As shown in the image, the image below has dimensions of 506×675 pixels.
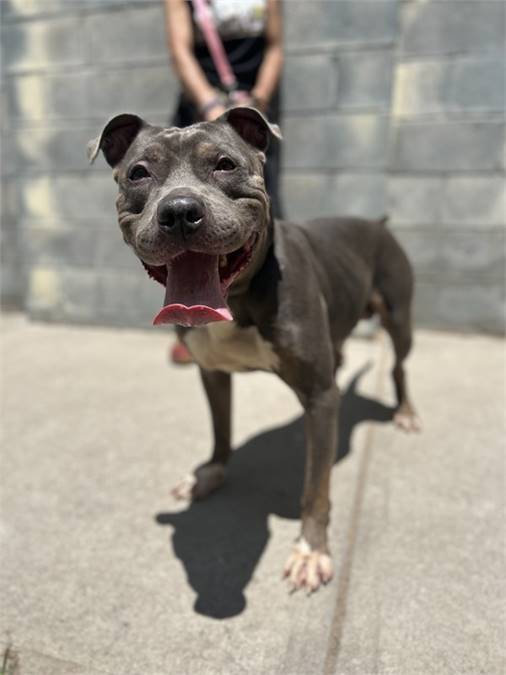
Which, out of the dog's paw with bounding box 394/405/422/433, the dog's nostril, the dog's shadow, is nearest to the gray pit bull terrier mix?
the dog's nostril

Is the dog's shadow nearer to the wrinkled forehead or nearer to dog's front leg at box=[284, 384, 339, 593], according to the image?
dog's front leg at box=[284, 384, 339, 593]

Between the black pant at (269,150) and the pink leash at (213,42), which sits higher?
the pink leash at (213,42)

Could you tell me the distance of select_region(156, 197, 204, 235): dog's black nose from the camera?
1.62 meters

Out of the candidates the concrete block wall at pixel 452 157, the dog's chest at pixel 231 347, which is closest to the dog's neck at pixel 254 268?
the dog's chest at pixel 231 347

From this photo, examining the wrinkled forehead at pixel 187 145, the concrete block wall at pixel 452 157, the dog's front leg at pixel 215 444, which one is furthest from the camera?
the concrete block wall at pixel 452 157

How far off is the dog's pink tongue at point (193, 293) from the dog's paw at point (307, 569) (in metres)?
1.09

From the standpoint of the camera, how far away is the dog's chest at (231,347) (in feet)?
7.30

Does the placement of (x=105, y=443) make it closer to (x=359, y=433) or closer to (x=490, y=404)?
(x=359, y=433)

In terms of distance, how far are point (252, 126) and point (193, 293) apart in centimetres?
76

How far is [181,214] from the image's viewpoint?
1621 millimetres

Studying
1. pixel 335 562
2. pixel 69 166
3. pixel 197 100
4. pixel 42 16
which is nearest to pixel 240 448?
pixel 335 562

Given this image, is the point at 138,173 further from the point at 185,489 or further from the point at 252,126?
the point at 185,489

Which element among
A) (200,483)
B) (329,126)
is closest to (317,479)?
(200,483)

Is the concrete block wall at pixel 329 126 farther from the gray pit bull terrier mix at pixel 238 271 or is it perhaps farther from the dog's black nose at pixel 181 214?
the dog's black nose at pixel 181 214
